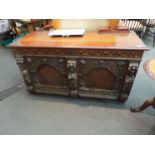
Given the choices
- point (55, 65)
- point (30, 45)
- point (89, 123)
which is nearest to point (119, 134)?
point (89, 123)

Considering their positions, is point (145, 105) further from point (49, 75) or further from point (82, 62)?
point (49, 75)

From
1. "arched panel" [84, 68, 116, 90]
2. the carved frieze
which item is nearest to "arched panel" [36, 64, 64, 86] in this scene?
the carved frieze

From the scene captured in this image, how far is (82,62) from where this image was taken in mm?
1312

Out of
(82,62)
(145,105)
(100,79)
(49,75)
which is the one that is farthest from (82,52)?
(145,105)

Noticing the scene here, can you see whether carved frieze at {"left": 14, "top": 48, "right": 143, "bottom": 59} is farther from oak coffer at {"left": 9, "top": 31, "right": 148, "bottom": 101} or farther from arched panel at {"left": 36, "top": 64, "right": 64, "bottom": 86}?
arched panel at {"left": 36, "top": 64, "right": 64, "bottom": 86}

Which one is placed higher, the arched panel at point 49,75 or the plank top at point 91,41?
the plank top at point 91,41

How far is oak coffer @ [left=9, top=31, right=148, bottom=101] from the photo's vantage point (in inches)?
47.7

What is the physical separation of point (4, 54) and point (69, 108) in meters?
2.14

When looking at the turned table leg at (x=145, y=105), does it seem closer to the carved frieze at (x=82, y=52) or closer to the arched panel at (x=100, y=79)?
the arched panel at (x=100, y=79)

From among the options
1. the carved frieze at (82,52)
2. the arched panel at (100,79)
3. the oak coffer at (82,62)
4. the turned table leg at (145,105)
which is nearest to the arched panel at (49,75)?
the oak coffer at (82,62)

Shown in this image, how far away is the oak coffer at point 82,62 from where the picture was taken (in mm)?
1211

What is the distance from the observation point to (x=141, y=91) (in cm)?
176
